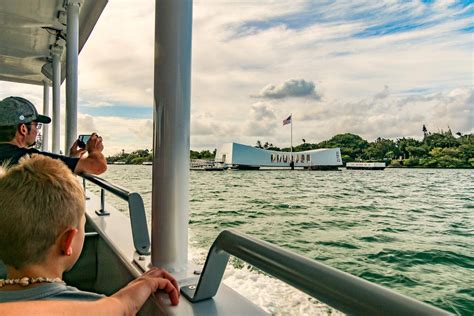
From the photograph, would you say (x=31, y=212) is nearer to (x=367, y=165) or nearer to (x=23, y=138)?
(x=23, y=138)

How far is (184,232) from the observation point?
0.82m

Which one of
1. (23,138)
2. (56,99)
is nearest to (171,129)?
(23,138)

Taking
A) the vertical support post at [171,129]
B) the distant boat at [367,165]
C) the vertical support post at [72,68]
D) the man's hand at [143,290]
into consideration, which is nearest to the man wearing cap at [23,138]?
the vertical support post at [171,129]

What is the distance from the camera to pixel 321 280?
0.33 m

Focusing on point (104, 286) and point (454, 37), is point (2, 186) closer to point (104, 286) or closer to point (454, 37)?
point (104, 286)

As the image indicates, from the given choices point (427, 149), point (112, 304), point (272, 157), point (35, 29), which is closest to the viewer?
point (112, 304)

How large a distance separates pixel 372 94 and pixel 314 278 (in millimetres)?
23232

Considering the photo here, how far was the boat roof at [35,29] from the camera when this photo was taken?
113 inches

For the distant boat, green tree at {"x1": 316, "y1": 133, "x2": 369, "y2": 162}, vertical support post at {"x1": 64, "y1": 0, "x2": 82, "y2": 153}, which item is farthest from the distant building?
vertical support post at {"x1": 64, "y1": 0, "x2": 82, "y2": 153}

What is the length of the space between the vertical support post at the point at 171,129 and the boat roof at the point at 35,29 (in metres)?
2.20

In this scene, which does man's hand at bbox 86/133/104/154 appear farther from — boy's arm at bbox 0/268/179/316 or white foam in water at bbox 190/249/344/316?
white foam in water at bbox 190/249/344/316

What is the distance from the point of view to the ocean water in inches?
91.7

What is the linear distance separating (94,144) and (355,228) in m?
8.72

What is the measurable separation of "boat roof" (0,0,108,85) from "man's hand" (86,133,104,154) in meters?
1.98
